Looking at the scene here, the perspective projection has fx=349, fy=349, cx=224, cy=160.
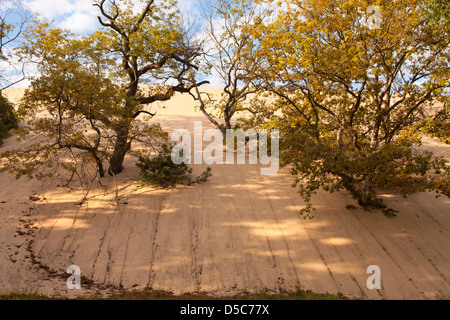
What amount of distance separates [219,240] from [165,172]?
127 inches

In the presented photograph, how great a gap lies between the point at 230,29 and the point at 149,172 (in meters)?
5.75

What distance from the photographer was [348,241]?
852 cm

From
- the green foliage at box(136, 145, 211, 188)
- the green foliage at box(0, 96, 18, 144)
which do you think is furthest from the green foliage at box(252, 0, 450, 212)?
the green foliage at box(0, 96, 18, 144)

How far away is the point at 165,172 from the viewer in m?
10.7

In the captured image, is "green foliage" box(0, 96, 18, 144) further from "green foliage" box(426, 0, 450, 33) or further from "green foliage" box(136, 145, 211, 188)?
"green foliage" box(426, 0, 450, 33)

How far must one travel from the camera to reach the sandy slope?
7195 millimetres

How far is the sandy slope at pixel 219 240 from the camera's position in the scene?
7195 mm

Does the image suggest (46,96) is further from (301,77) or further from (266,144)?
(266,144)

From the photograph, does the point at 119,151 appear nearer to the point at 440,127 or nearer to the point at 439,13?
the point at 439,13

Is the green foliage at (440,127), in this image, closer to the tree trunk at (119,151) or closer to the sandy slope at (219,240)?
the sandy slope at (219,240)

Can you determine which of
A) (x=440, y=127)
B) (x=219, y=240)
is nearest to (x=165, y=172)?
(x=219, y=240)

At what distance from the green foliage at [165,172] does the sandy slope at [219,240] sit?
0.29 metres

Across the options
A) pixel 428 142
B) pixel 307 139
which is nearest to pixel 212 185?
pixel 307 139

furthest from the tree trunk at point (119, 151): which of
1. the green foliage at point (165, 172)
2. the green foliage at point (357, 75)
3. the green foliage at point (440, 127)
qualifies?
the green foliage at point (440, 127)
